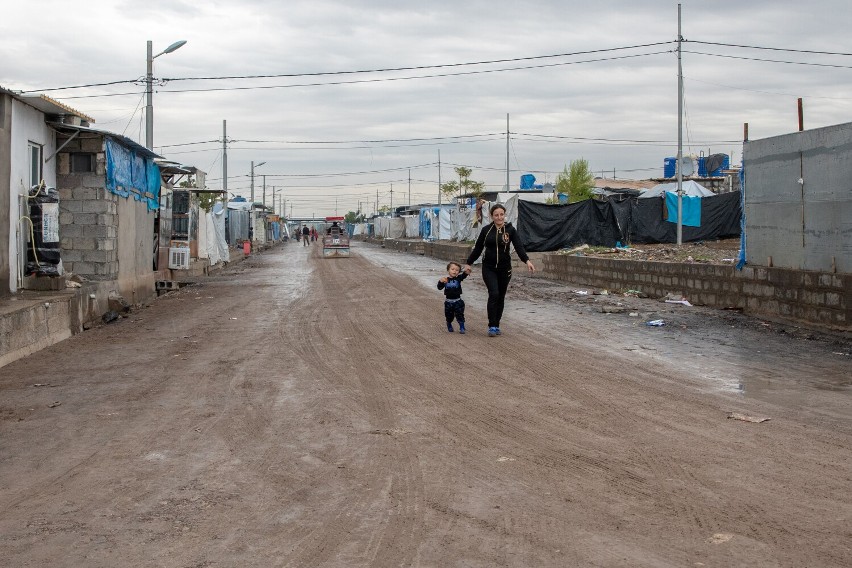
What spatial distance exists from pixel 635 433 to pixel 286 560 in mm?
3267

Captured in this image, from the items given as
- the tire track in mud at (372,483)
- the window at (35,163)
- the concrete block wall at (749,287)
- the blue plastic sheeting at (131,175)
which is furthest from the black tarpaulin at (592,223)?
the tire track in mud at (372,483)

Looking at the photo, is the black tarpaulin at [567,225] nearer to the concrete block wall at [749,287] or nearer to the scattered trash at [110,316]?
the concrete block wall at [749,287]

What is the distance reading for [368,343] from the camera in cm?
1159

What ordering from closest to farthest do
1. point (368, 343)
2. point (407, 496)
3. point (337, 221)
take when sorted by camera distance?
point (407, 496), point (368, 343), point (337, 221)

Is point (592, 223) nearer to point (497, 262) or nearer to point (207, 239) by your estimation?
point (207, 239)

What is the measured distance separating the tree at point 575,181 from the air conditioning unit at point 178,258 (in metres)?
28.5

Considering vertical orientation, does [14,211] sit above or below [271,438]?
above

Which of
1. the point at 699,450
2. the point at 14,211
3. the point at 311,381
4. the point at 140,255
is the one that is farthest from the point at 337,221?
the point at 699,450

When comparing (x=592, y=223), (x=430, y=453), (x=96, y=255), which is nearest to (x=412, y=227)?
(x=592, y=223)

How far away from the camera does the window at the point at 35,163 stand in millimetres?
14526

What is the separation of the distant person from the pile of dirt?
26.2ft

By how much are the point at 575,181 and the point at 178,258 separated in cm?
3098

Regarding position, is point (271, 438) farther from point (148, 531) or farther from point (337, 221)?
point (337, 221)

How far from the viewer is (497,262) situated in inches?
493
